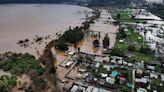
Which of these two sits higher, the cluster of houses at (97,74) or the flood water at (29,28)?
the flood water at (29,28)

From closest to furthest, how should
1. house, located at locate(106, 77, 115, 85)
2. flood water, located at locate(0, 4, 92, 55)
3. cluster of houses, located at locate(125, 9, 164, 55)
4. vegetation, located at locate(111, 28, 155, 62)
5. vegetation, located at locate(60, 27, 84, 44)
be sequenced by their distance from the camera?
house, located at locate(106, 77, 115, 85), vegetation, located at locate(111, 28, 155, 62), cluster of houses, located at locate(125, 9, 164, 55), flood water, located at locate(0, 4, 92, 55), vegetation, located at locate(60, 27, 84, 44)

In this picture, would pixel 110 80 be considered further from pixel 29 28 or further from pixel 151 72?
pixel 29 28

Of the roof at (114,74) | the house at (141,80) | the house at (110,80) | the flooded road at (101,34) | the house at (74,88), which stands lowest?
the house at (74,88)

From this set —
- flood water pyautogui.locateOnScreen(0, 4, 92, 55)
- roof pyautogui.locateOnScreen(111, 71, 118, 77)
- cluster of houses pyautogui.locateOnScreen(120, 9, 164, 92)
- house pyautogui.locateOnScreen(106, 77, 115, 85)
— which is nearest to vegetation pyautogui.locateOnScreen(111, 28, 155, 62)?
cluster of houses pyautogui.locateOnScreen(120, 9, 164, 92)

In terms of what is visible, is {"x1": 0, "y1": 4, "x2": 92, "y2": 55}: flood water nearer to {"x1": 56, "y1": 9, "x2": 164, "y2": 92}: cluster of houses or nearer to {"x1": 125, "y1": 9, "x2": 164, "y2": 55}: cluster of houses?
{"x1": 56, "y1": 9, "x2": 164, "y2": 92}: cluster of houses

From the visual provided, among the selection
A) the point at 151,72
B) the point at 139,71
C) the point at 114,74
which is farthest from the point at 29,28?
the point at 151,72

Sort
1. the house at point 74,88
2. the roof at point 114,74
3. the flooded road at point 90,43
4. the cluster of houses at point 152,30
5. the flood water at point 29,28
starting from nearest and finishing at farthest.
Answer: the house at point 74,88 → the roof at point 114,74 → the flooded road at point 90,43 → the cluster of houses at point 152,30 → the flood water at point 29,28

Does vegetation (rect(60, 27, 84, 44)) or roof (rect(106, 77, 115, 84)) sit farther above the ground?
vegetation (rect(60, 27, 84, 44))

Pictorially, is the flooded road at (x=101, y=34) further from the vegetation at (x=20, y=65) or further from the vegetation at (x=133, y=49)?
the vegetation at (x=20, y=65)

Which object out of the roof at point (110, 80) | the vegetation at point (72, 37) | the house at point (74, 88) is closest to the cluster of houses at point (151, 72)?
the roof at point (110, 80)
